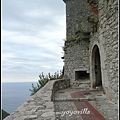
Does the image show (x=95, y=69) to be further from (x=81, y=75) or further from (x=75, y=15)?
(x=75, y=15)

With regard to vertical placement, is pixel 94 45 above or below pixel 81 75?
above

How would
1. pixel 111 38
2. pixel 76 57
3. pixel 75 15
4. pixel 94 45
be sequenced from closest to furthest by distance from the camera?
pixel 111 38 → pixel 94 45 → pixel 76 57 → pixel 75 15

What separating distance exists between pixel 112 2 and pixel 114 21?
487 mm

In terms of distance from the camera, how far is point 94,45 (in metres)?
7.38

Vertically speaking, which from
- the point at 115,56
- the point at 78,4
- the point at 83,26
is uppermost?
the point at 78,4

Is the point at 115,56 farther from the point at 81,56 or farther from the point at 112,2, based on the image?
the point at 81,56

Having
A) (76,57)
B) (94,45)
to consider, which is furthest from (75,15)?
(94,45)

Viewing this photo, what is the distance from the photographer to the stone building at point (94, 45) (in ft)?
12.6

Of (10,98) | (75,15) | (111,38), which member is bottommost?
(10,98)

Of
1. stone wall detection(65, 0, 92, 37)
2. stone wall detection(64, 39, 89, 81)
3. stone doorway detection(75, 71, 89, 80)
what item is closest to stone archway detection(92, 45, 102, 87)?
stone wall detection(64, 39, 89, 81)

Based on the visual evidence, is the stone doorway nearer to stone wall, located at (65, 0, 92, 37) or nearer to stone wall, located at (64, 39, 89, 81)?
stone wall, located at (64, 39, 89, 81)

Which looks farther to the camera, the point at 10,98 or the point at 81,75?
the point at 10,98

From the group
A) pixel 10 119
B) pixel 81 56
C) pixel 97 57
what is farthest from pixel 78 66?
pixel 10 119

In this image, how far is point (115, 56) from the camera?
12.0 ft
